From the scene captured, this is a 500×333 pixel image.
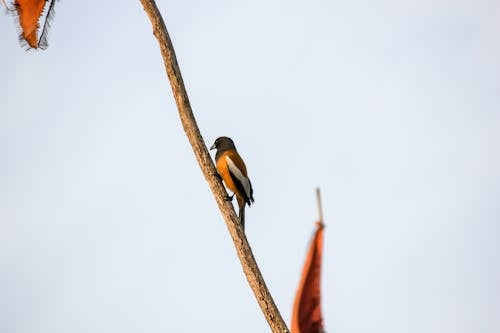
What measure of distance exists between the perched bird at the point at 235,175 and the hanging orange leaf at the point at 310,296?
6580mm

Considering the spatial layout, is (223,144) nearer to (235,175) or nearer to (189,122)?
(235,175)

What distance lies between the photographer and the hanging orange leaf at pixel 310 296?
285cm

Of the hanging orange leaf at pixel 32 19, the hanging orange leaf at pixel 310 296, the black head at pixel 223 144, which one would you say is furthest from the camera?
the black head at pixel 223 144

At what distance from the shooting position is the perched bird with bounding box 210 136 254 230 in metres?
9.75

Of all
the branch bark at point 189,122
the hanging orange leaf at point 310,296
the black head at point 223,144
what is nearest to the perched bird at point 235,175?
the black head at point 223,144

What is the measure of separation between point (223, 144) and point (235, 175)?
2.77ft

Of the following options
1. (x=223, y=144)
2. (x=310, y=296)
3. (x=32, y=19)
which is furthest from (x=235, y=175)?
(x=310, y=296)

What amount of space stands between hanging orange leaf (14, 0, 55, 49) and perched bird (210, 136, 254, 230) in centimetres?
386

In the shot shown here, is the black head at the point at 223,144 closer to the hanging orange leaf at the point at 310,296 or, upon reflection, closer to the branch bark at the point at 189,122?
the branch bark at the point at 189,122

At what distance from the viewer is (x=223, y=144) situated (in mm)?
10359

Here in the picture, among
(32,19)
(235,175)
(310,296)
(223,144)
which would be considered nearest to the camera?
(310,296)

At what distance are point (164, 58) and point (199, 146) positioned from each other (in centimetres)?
106

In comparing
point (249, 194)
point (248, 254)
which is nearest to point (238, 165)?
point (249, 194)

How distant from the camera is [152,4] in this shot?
686 centimetres
